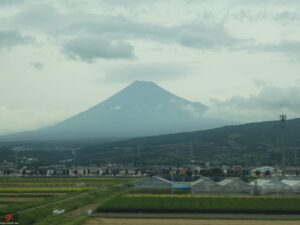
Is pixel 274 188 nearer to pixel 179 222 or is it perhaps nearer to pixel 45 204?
pixel 45 204

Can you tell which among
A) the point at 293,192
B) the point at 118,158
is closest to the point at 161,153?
the point at 118,158

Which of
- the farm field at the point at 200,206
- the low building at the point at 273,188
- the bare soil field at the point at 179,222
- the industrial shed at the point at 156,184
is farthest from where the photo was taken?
the industrial shed at the point at 156,184

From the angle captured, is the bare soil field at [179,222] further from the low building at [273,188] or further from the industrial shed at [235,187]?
the industrial shed at [235,187]

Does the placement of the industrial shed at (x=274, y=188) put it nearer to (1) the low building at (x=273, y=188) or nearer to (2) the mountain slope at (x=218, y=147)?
(1) the low building at (x=273, y=188)

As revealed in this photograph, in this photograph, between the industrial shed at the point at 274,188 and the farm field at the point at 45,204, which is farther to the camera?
the industrial shed at the point at 274,188

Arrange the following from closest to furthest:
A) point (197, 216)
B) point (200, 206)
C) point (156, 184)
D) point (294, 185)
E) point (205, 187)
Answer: point (197, 216), point (200, 206), point (294, 185), point (205, 187), point (156, 184)

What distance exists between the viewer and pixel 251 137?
12356 centimetres

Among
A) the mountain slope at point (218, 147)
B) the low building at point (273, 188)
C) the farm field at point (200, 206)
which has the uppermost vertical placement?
the mountain slope at point (218, 147)

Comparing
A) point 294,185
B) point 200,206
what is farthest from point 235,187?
point 200,206

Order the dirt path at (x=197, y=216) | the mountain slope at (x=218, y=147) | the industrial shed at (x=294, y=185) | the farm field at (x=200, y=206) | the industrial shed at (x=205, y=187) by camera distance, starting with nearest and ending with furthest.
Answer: the dirt path at (x=197, y=216), the farm field at (x=200, y=206), the industrial shed at (x=294, y=185), the industrial shed at (x=205, y=187), the mountain slope at (x=218, y=147)

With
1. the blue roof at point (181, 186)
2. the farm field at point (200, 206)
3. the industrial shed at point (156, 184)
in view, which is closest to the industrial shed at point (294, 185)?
the blue roof at point (181, 186)

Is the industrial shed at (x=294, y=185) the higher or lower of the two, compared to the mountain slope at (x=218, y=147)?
lower

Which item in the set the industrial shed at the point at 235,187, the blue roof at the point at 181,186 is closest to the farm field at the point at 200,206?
the industrial shed at the point at 235,187

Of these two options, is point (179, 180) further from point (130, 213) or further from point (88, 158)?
point (88, 158)
